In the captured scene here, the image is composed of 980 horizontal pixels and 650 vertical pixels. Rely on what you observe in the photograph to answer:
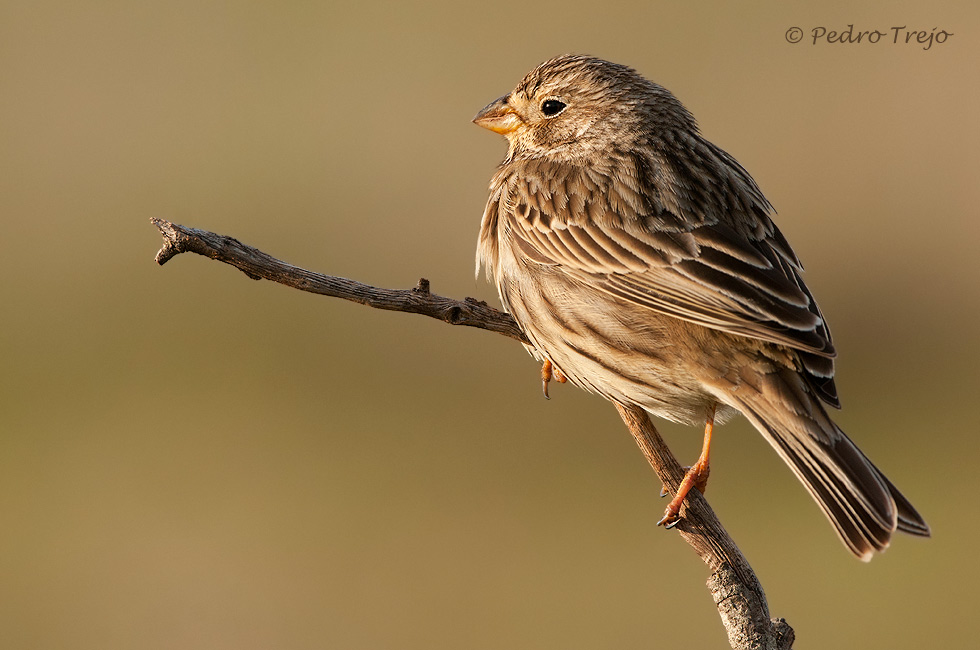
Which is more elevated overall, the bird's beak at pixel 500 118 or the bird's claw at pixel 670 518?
the bird's beak at pixel 500 118

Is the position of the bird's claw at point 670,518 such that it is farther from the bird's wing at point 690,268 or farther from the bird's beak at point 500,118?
the bird's beak at point 500,118

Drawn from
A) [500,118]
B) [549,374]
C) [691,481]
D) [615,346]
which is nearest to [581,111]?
[500,118]

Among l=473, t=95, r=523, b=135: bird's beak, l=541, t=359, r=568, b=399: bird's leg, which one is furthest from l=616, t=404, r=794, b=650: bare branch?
l=473, t=95, r=523, b=135: bird's beak

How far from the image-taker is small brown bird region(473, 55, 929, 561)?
474 centimetres

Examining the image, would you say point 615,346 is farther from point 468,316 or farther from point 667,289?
point 468,316

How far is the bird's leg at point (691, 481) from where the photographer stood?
493 cm

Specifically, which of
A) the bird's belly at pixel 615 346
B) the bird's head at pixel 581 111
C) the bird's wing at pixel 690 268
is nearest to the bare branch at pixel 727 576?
the bird's belly at pixel 615 346

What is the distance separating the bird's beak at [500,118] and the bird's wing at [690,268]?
2.72ft

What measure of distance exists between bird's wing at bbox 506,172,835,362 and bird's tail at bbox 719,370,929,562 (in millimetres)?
193

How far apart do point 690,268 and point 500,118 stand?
182 cm

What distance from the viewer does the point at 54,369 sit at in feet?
42.3

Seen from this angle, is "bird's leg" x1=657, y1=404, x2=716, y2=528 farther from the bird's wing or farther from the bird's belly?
the bird's wing

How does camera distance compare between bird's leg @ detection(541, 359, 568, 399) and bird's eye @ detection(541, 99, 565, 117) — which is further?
bird's eye @ detection(541, 99, 565, 117)

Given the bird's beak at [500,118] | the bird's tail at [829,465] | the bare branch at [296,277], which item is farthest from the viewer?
the bird's beak at [500,118]
